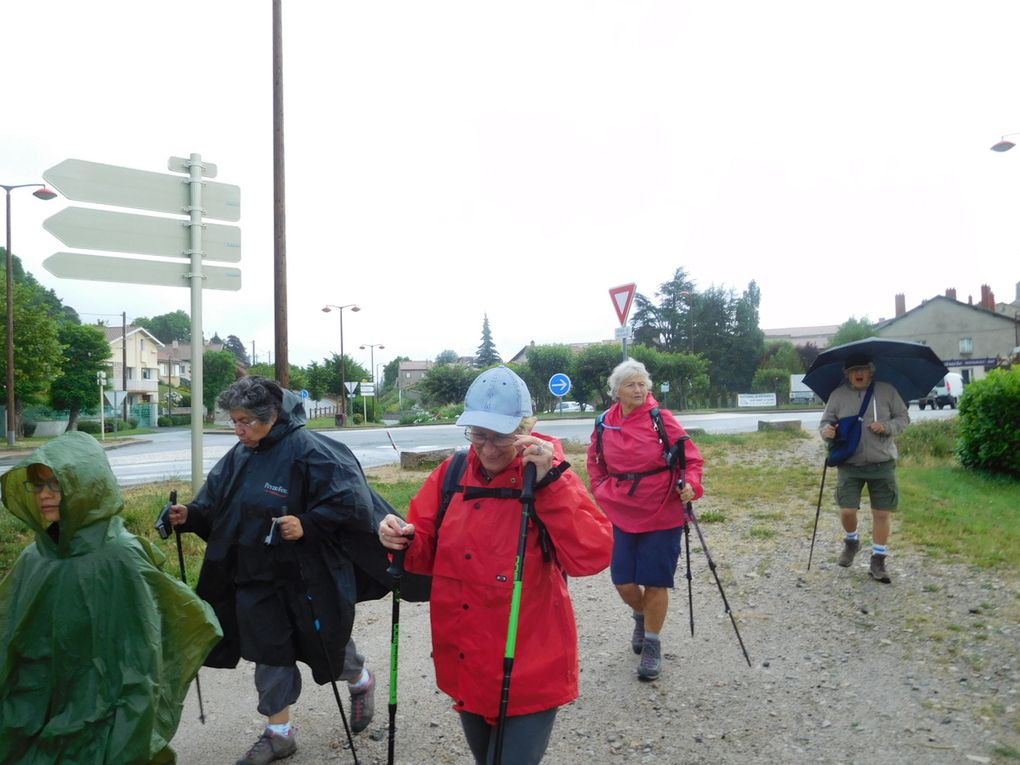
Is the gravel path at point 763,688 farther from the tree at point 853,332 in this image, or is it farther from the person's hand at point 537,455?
the tree at point 853,332

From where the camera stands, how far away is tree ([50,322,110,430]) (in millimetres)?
46938

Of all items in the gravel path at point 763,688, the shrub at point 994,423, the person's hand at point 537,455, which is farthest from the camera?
the shrub at point 994,423

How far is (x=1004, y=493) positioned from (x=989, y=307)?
216 feet

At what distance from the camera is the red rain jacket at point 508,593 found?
7.86 ft

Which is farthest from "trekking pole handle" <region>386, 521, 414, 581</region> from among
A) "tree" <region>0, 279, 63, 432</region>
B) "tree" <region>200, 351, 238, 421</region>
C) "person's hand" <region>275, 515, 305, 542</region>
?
"tree" <region>200, 351, 238, 421</region>

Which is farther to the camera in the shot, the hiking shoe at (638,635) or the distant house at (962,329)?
the distant house at (962,329)

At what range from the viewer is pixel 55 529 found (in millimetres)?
2725

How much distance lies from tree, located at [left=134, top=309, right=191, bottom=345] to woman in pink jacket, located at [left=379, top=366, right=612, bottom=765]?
422 feet

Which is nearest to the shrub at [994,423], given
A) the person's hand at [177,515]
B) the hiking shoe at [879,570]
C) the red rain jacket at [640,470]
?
the hiking shoe at [879,570]

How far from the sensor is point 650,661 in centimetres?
431

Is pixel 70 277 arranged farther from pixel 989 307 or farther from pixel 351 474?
pixel 989 307

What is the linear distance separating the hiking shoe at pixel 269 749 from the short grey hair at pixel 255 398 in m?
1.50

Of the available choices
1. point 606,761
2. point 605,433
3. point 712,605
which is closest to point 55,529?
point 606,761

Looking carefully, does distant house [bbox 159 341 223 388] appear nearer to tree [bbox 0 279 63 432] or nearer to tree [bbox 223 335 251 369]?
tree [bbox 223 335 251 369]
